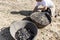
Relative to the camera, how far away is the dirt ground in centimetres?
455

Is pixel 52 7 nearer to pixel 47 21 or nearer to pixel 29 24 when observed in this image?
pixel 47 21

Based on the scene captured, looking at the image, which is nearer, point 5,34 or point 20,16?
point 5,34

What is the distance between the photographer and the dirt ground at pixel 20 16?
455 cm

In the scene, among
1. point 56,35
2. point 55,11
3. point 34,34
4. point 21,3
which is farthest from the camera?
point 21,3

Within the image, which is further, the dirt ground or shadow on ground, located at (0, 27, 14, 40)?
the dirt ground

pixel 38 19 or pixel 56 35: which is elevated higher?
pixel 38 19

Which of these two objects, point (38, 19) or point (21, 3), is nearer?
point (38, 19)

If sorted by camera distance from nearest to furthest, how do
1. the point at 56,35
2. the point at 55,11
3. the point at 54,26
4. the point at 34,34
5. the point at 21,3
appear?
1. the point at 34,34
2. the point at 56,35
3. the point at 54,26
4. the point at 55,11
5. the point at 21,3

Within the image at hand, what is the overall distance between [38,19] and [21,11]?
101 cm

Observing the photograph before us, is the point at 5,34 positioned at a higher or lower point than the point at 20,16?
lower

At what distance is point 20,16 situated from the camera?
5230 mm

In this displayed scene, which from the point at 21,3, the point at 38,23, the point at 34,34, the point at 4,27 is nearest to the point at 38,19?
the point at 38,23

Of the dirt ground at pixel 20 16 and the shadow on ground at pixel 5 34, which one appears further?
the dirt ground at pixel 20 16

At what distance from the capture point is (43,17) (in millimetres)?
4719
